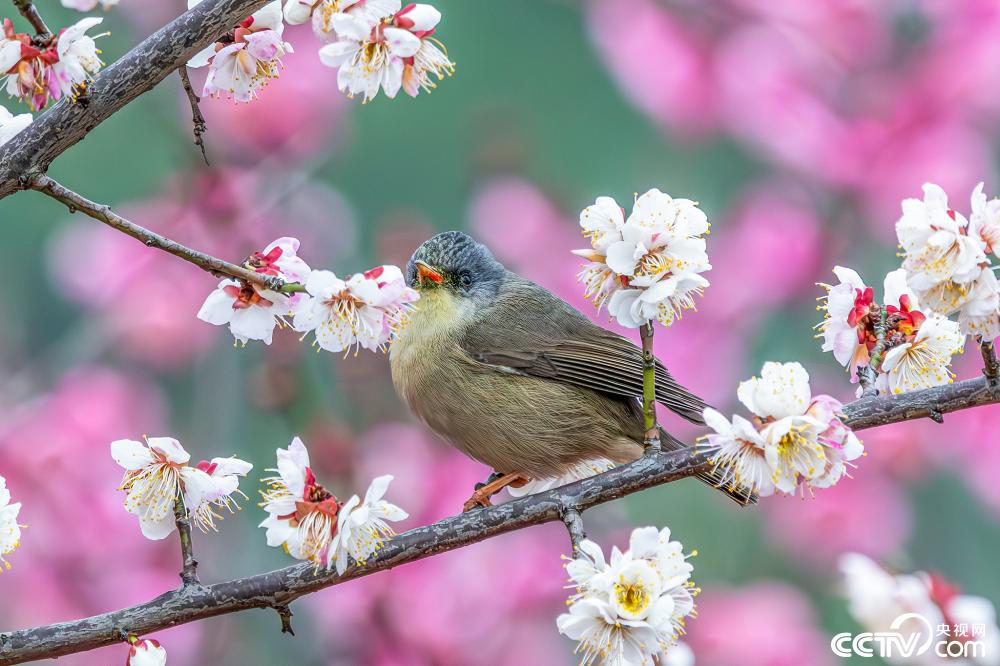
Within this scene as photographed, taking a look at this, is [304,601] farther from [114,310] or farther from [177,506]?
[177,506]

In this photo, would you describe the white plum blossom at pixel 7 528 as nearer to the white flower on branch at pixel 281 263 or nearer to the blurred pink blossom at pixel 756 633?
the white flower on branch at pixel 281 263

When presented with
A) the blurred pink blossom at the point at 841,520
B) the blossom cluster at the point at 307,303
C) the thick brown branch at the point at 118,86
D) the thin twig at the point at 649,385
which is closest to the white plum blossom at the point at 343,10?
the thick brown branch at the point at 118,86

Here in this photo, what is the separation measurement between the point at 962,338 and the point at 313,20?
0.88m

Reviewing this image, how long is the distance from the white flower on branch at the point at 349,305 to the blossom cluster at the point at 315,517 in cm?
13

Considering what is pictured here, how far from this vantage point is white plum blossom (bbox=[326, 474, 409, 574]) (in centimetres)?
118

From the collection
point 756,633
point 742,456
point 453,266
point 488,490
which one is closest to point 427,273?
point 453,266

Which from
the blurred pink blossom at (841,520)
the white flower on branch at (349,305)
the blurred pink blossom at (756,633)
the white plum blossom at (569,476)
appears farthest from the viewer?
the blurred pink blossom at (841,520)

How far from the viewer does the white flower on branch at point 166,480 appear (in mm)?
1246

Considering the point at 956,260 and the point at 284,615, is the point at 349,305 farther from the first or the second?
the point at 956,260

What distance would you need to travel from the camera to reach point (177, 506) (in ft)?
4.20

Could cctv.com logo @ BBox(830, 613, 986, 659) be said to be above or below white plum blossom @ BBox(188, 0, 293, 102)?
below

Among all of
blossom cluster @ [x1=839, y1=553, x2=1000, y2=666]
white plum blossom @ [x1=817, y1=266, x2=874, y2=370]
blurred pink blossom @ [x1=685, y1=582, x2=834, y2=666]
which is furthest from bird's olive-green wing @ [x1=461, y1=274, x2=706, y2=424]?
blurred pink blossom @ [x1=685, y1=582, x2=834, y2=666]

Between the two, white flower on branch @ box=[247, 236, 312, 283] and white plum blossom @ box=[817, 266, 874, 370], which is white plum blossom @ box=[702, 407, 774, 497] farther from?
white flower on branch @ box=[247, 236, 312, 283]

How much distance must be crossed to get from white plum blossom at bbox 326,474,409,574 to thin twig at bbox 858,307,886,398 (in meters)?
0.59
